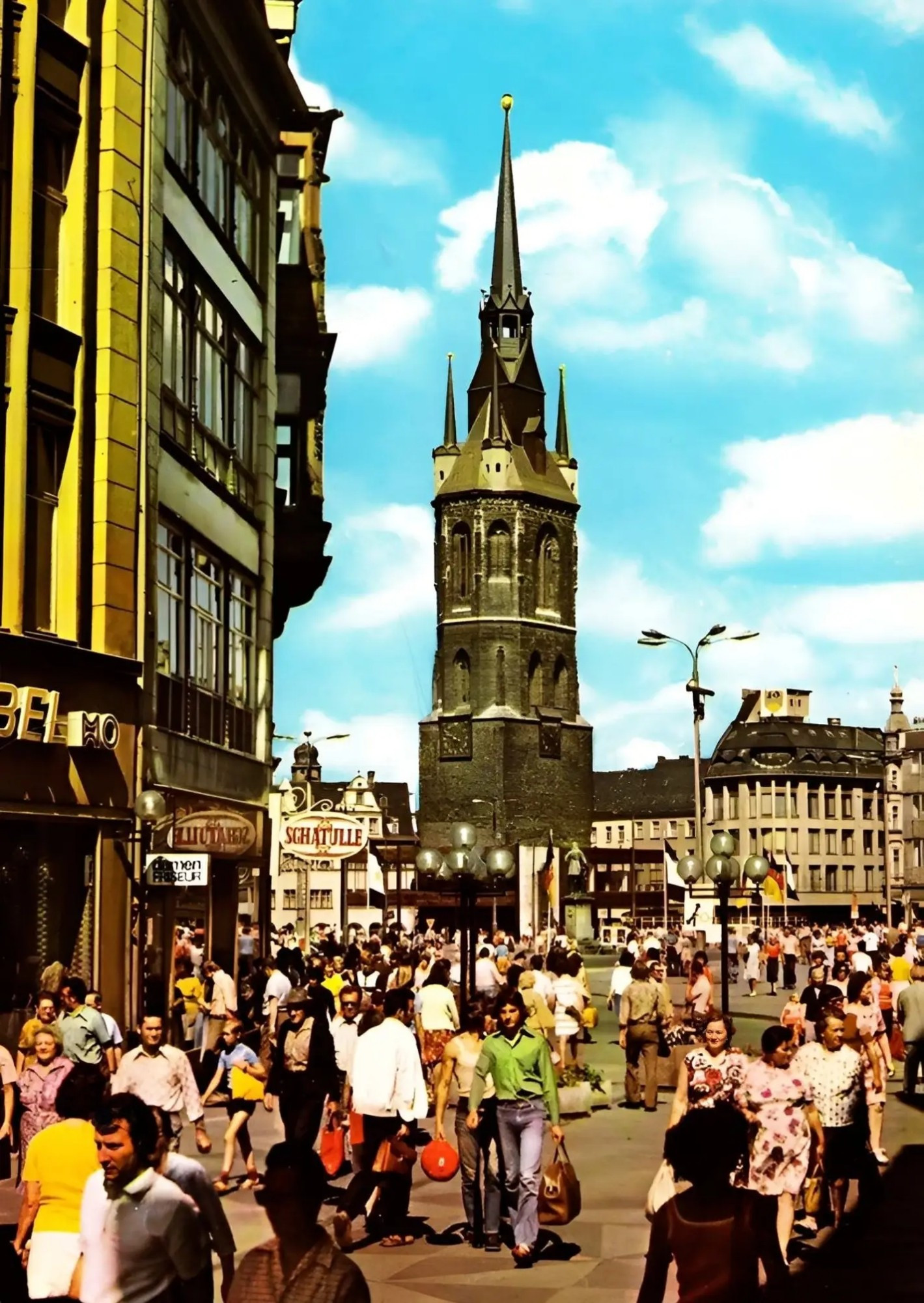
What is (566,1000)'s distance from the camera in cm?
2627

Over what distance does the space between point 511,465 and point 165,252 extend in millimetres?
116315

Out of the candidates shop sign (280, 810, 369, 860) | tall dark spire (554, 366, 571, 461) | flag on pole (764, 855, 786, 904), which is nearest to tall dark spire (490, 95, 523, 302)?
tall dark spire (554, 366, 571, 461)

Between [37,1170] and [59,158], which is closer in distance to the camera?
[37,1170]

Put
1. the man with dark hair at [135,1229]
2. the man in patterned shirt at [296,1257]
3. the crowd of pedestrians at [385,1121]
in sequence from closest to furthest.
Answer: the man in patterned shirt at [296,1257]
the crowd of pedestrians at [385,1121]
the man with dark hair at [135,1229]

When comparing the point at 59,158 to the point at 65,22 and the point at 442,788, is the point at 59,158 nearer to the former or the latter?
the point at 65,22

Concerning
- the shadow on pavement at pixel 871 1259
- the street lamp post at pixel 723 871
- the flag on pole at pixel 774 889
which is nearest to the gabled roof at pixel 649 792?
the flag on pole at pixel 774 889

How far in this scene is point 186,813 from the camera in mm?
27219

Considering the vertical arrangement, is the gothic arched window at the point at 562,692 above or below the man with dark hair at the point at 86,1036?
above

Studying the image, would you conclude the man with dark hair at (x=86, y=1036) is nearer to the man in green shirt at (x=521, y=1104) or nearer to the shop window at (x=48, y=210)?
the man in green shirt at (x=521, y=1104)

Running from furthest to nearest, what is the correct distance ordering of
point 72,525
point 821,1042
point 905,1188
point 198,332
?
point 198,332
point 72,525
point 905,1188
point 821,1042

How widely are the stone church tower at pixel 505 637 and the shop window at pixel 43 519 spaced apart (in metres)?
111

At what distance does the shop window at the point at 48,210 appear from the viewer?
73.3ft

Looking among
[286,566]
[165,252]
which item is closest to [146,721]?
[165,252]

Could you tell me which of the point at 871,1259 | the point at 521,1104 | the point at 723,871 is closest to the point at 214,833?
the point at 723,871
